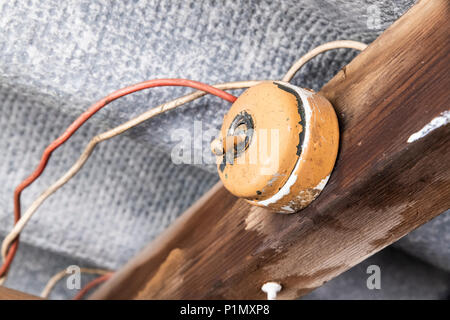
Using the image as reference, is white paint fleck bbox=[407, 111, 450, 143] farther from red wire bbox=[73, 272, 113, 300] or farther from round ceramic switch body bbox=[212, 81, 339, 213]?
red wire bbox=[73, 272, 113, 300]

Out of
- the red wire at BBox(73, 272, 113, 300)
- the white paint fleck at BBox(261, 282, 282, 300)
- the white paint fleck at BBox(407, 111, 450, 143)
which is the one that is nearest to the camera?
the white paint fleck at BBox(407, 111, 450, 143)

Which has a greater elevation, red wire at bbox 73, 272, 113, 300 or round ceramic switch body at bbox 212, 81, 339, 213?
red wire at bbox 73, 272, 113, 300

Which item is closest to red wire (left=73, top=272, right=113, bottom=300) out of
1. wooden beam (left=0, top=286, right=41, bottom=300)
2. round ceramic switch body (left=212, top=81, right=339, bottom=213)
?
wooden beam (left=0, top=286, right=41, bottom=300)

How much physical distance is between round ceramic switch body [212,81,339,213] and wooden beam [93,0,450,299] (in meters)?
0.02

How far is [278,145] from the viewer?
34cm

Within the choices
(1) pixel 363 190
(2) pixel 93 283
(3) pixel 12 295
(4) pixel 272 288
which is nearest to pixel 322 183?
(1) pixel 363 190

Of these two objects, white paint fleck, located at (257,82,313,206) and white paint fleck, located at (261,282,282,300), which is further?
white paint fleck, located at (261,282,282,300)

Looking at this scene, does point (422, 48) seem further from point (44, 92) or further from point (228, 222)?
point (44, 92)

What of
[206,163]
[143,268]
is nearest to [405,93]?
[206,163]

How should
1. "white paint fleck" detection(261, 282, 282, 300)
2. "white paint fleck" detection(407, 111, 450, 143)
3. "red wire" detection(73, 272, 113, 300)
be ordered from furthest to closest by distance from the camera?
"red wire" detection(73, 272, 113, 300), "white paint fleck" detection(261, 282, 282, 300), "white paint fleck" detection(407, 111, 450, 143)

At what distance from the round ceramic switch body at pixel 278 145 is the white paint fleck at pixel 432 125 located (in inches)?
2.3

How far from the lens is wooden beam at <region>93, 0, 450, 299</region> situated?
32 centimetres

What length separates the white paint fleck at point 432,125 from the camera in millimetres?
301

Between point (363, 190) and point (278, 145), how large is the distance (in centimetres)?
7
